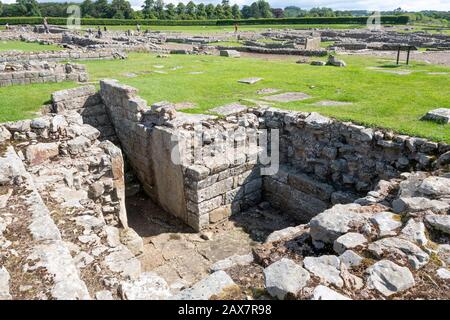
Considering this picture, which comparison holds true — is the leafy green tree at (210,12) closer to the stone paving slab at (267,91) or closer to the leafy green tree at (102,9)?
the leafy green tree at (102,9)

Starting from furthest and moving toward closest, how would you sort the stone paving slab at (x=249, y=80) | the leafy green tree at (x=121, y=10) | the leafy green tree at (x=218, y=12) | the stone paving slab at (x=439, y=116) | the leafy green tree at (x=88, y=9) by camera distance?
the leafy green tree at (x=218, y=12), the leafy green tree at (x=88, y=9), the leafy green tree at (x=121, y=10), the stone paving slab at (x=249, y=80), the stone paving slab at (x=439, y=116)

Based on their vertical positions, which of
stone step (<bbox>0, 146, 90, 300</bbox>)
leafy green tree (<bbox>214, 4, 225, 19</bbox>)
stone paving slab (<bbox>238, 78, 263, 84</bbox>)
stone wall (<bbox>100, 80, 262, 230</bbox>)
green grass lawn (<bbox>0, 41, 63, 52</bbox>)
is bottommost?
stone wall (<bbox>100, 80, 262, 230</bbox>)

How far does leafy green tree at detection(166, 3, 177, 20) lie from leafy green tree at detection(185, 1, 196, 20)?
2627mm

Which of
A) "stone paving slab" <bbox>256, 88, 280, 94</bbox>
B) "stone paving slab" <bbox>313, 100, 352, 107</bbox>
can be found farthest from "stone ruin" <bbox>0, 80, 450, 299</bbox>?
"stone paving slab" <bbox>256, 88, 280, 94</bbox>

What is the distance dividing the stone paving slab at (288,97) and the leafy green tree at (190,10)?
2604 inches

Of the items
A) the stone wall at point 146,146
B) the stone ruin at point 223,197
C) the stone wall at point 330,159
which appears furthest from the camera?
the stone wall at point 146,146

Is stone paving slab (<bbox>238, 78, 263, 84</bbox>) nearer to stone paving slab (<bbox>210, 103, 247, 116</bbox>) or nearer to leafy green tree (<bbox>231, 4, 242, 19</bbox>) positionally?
stone paving slab (<bbox>210, 103, 247, 116</bbox>)

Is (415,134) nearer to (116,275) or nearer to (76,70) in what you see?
(116,275)

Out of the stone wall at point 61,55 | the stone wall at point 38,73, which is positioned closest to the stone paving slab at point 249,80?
the stone wall at point 38,73

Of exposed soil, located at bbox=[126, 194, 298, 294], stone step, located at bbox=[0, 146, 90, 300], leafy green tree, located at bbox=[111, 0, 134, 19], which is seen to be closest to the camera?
stone step, located at bbox=[0, 146, 90, 300]

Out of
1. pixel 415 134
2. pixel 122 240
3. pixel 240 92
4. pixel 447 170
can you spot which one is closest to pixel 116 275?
pixel 122 240

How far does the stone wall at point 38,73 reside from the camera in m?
12.7

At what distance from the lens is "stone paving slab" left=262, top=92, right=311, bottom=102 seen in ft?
36.2

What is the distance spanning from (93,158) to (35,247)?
3771 millimetres
